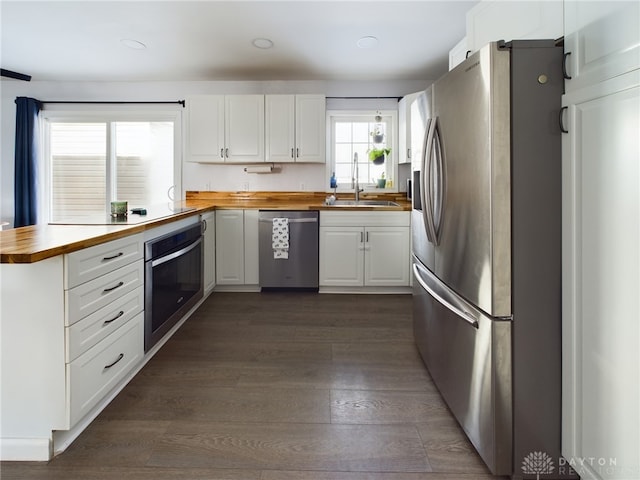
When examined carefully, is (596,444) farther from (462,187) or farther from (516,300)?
(462,187)

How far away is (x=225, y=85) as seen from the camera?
4.78 m

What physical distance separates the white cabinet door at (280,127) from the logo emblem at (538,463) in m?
3.59

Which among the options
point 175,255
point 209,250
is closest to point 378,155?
point 209,250

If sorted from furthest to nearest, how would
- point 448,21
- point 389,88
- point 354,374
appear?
1. point 389,88
2. point 448,21
3. point 354,374

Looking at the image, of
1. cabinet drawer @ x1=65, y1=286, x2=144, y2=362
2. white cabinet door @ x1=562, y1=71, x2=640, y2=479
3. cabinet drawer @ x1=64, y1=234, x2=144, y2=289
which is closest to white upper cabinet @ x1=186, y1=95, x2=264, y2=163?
cabinet drawer @ x1=64, y1=234, x2=144, y2=289

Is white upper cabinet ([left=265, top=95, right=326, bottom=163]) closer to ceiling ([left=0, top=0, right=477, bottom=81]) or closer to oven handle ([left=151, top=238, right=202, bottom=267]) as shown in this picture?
ceiling ([left=0, top=0, right=477, bottom=81])

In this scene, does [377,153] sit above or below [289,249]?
above

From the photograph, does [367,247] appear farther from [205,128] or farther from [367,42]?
[205,128]

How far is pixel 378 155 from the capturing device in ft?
15.2

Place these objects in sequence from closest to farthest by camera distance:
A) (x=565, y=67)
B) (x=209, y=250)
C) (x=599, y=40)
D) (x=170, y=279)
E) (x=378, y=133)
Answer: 1. (x=599, y=40)
2. (x=565, y=67)
3. (x=170, y=279)
4. (x=209, y=250)
5. (x=378, y=133)

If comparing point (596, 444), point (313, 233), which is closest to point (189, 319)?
point (313, 233)

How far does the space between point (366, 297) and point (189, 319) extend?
1.70 m

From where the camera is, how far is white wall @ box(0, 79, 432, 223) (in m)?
4.73

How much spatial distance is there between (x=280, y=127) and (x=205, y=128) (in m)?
0.83
